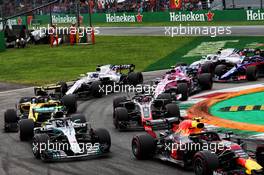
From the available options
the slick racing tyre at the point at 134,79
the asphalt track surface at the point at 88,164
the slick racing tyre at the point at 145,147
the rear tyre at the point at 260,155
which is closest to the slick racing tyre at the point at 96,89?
the slick racing tyre at the point at 134,79

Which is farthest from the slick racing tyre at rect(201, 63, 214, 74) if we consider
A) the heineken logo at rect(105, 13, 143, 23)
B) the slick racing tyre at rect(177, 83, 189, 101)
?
the heineken logo at rect(105, 13, 143, 23)

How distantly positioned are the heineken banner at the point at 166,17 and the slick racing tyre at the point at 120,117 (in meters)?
40.7

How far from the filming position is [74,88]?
2719 centimetres

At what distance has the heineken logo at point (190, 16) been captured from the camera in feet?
204

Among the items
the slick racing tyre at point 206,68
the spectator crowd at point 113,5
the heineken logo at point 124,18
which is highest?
the spectator crowd at point 113,5

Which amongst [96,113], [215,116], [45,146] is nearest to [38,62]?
[96,113]

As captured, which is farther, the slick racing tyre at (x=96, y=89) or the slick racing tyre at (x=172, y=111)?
the slick racing tyre at (x=96, y=89)

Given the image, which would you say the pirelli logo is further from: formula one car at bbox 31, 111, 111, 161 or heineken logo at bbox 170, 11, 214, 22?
heineken logo at bbox 170, 11, 214, 22

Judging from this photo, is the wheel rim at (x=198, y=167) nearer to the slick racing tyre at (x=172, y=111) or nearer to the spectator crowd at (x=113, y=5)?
the slick racing tyre at (x=172, y=111)

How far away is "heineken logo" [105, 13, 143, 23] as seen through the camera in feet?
238

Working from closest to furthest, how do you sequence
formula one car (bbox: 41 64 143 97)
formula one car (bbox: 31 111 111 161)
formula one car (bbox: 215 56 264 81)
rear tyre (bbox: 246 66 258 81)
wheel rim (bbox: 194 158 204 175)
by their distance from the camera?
wheel rim (bbox: 194 158 204 175) < formula one car (bbox: 31 111 111 161) < formula one car (bbox: 41 64 143 97) < rear tyre (bbox: 246 66 258 81) < formula one car (bbox: 215 56 264 81)

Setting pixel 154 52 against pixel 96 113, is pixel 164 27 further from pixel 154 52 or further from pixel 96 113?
pixel 96 113

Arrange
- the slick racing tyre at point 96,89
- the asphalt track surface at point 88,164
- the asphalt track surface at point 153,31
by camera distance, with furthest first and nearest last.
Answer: the asphalt track surface at point 153,31, the slick racing tyre at point 96,89, the asphalt track surface at point 88,164

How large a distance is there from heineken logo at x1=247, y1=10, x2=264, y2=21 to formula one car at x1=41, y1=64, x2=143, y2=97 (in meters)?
32.1
